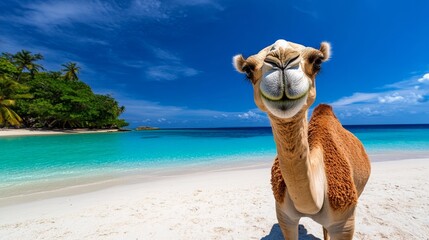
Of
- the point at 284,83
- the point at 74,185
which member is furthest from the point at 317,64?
the point at 74,185

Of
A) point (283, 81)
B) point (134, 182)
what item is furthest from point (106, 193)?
point (283, 81)

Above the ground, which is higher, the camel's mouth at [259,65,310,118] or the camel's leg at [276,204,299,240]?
the camel's mouth at [259,65,310,118]

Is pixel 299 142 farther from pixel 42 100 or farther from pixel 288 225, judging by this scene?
pixel 42 100

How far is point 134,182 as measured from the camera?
7.46m

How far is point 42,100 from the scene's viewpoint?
37094 millimetres

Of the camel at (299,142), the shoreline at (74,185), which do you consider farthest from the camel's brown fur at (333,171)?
the shoreline at (74,185)

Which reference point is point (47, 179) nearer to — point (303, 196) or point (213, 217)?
point (213, 217)

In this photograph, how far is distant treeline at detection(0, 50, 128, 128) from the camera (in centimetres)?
3256

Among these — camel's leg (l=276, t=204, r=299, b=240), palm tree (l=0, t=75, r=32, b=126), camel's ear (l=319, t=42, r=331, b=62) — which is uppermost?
palm tree (l=0, t=75, r=32, b=126)

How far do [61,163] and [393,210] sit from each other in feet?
42.2

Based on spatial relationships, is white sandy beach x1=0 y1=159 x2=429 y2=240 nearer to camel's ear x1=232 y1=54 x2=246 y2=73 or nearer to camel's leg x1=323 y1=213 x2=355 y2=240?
camel's leg x1=323 y1=213 x2=355 y2=240

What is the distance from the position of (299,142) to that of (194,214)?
3652 mm

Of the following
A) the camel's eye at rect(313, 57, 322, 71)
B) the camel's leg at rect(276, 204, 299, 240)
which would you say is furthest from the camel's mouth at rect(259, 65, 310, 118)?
the camel's leg at rect(276, 204, 299, 240)

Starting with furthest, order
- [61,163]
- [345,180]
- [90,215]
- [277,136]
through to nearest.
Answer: [61,163] → [90,215] → [345,180] → [277,136]
